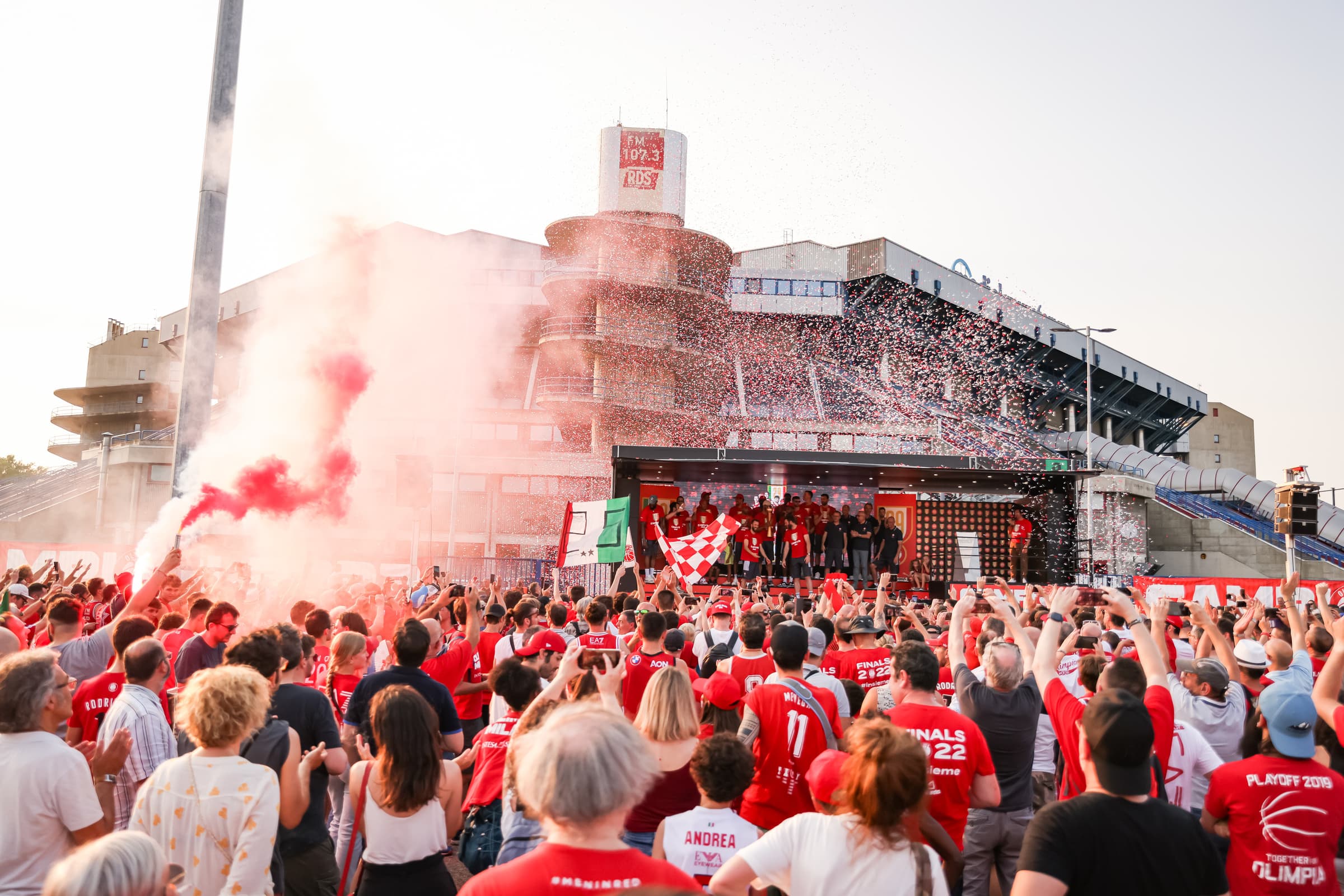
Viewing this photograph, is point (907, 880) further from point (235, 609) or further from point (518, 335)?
point (518, 335)

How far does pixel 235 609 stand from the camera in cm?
653

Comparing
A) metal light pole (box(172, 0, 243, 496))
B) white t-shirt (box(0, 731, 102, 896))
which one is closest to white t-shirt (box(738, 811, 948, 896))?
white t-shirt (box(0, 731, 102, 896))

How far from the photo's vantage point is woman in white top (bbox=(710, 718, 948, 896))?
10.3 feet

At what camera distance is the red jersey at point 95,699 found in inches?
213

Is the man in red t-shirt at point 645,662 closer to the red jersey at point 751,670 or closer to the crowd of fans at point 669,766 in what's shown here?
the crowd of fans at point 669,766

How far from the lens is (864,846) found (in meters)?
3.16

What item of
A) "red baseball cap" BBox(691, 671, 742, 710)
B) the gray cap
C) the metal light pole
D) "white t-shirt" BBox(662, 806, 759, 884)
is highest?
the metal light pole

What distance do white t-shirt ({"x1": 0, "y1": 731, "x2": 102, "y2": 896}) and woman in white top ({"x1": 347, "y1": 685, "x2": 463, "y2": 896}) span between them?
1.08 metres

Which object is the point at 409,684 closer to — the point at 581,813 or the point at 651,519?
the point at 581,813

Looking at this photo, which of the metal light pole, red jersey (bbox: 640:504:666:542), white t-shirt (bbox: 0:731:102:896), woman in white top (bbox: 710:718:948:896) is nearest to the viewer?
woman in white top (bbox: 710:718:948:896)

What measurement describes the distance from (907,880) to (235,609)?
5079 mm

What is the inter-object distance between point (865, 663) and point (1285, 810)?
3.20 meters

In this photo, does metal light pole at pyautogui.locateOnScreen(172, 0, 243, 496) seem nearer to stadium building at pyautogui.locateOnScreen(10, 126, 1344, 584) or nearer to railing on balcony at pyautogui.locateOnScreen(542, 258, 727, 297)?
stadium building at pyautogui.locateOnScreen(10, 126, 1344, 584)

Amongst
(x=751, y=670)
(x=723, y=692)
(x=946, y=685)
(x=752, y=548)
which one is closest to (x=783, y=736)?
(x=723, y=692)
